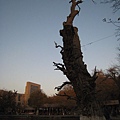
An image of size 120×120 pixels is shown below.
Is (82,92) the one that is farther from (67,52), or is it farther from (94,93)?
(67,52)

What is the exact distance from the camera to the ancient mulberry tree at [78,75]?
14.9 ft

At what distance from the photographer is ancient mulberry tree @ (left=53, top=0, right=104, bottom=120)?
453cm

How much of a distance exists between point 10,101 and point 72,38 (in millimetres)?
32457

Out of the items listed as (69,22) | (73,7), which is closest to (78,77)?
(69,22)

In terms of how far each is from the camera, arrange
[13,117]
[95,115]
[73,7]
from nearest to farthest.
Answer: [95,115] → [73,7] → [13,117]

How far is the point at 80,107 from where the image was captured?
4.66 m

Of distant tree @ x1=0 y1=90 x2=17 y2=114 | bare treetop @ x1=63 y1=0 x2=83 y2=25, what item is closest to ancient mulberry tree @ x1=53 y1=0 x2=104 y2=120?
bare treetop @ x1=63 y1=0 x2=83 y2=25

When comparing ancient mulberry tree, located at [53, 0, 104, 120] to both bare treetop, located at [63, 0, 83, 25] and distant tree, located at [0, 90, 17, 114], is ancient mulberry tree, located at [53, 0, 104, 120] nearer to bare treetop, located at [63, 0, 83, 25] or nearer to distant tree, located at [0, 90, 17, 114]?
bare treetop, located at [63, 0, 83, 25]

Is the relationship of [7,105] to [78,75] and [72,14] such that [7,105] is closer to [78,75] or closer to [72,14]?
[72,14]

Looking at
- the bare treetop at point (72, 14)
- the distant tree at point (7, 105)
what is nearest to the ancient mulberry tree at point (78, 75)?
the bare treetop at point (72, 14)

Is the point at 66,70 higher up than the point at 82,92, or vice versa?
the point at 66,70

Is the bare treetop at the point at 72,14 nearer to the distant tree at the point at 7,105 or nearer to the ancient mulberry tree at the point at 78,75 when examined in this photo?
the ancient mulberry tree at the point at 78,75

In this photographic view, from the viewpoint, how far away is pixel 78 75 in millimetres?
4906

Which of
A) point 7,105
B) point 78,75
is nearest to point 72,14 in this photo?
point 78,75
